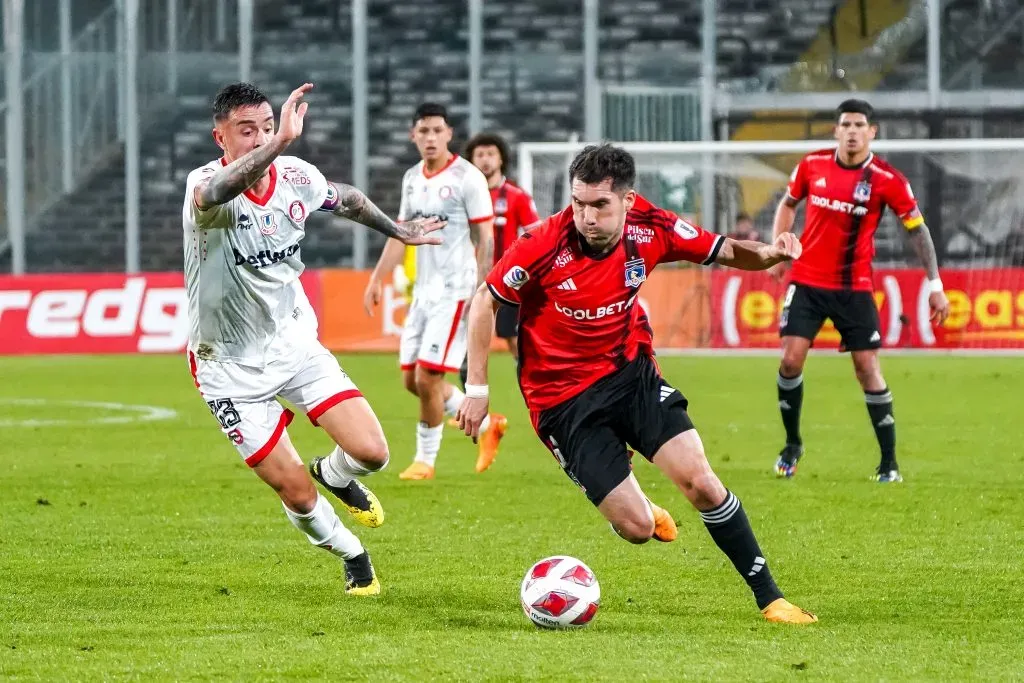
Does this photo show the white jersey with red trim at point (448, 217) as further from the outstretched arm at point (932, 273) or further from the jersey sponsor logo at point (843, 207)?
the outstretched arm at point (932, 273)

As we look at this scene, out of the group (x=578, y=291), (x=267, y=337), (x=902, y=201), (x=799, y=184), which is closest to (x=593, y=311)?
(x=578, y=291)

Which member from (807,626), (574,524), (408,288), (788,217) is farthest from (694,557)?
(408,288)

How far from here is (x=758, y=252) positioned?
6348 millimetres

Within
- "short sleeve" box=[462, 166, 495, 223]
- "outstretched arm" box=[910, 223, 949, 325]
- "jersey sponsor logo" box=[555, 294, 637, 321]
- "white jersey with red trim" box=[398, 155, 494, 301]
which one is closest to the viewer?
"jersey sponsor logo" box=[555, 294, 637, 321]

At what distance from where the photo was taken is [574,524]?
8.62 m

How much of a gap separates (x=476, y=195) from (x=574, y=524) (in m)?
2.93

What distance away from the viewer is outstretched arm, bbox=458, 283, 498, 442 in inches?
245

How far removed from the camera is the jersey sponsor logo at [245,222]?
6645 mm

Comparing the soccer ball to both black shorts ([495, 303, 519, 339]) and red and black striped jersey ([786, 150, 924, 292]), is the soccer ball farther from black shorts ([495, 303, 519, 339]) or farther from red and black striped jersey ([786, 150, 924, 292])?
black shorts ([495, 303, 519, 339])

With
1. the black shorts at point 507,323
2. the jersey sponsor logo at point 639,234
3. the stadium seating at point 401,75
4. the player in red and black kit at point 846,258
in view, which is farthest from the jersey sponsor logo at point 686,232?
the stadium seating at point 401,75

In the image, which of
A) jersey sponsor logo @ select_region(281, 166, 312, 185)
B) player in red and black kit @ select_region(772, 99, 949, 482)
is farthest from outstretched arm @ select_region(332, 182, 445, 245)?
player in red and black kit @ select_region(772, 99, 949, 482)

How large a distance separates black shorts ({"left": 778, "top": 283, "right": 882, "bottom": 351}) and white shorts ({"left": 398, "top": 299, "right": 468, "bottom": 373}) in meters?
2.07

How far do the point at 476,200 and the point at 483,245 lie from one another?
348mm

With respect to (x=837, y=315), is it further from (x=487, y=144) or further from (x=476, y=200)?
(x=487, y=144)
